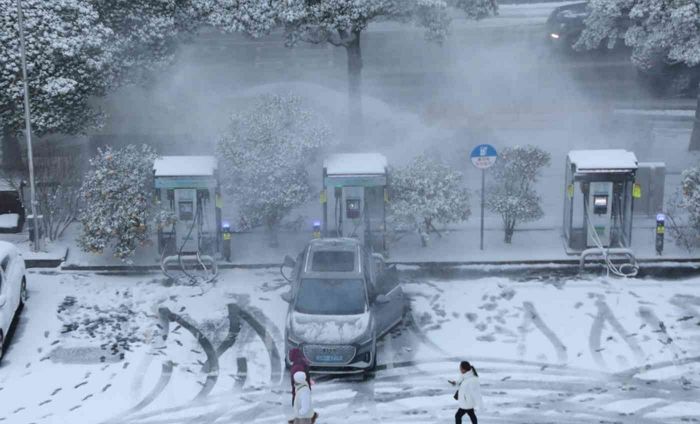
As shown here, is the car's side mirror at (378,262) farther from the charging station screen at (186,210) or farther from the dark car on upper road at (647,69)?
the dark car on upper road at (647,69)

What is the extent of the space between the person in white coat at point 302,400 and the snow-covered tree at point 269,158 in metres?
8.72

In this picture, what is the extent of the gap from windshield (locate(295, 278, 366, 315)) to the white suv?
505 cm

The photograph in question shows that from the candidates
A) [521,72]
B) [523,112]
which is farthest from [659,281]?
[521,72]

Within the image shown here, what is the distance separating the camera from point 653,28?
28031 millimetres

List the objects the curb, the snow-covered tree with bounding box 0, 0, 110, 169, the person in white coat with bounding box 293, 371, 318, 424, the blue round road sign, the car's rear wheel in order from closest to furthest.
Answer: the person in white coat with bounding box 293, 371, 318, 424, the car's rear wheel, the curb, the blue round road sign, the snow-covered tree with bounding box 0, 0, 110, 169

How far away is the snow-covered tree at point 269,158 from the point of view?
2238cm

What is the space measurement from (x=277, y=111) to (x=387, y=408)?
29.9 ft

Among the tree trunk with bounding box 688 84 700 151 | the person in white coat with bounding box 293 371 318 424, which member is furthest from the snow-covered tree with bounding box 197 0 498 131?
the person in white coat with bounding box 293 371 318 424

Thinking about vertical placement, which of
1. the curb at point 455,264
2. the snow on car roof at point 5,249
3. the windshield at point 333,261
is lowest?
the curb at point 455,264

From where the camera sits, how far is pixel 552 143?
1211 inches

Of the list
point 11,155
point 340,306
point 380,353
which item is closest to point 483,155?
point 380,353

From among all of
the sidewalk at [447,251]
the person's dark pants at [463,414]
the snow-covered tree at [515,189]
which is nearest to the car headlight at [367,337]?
the person's dark pants at [463,414]

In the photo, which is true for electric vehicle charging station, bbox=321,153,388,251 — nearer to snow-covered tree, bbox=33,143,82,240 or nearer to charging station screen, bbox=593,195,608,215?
charging station screen, bbox=593,195,608,215

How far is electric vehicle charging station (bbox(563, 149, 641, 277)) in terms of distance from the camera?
2166 cm
